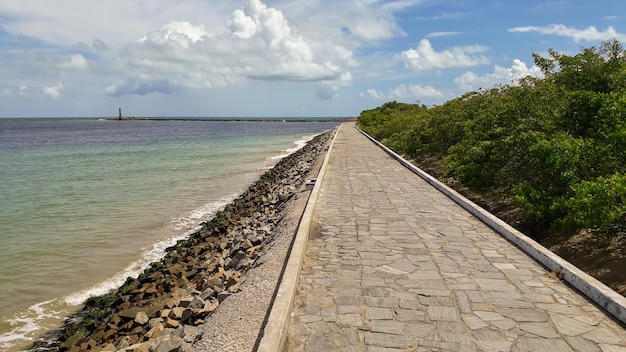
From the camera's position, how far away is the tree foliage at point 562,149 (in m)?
6.03

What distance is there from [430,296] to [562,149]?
399cm

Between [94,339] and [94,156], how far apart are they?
3266 cm

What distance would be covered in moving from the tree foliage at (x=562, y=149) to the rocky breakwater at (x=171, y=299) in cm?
495

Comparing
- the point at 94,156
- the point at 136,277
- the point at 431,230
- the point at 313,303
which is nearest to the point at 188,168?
the point at 94,156

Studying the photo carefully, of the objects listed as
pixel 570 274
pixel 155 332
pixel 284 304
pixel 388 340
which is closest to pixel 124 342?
pixel 155 332

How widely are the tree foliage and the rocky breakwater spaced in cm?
495

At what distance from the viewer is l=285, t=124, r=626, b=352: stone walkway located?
3.77 m

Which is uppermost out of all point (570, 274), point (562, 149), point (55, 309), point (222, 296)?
point (562, 149)

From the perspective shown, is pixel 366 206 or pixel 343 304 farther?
pixel 366 206

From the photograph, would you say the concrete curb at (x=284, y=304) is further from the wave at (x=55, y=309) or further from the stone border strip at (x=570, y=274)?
the wave at (x=55, y=309)

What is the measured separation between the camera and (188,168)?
87.9 feet

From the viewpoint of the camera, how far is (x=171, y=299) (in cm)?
711

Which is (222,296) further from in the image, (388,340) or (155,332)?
(388,340)

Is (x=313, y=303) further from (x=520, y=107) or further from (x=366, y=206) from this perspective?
(x=520, y=107)
